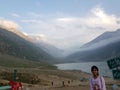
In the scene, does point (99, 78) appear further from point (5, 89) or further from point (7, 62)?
point (7, 62)

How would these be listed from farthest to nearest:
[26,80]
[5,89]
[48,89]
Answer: [26,80] < [48,89] < [5,89]

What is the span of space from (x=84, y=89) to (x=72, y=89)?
37.2 inches

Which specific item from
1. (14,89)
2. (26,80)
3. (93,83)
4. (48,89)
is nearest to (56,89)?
(48,89)

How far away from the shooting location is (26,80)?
54.1 meters

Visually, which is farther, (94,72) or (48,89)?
(48,89)

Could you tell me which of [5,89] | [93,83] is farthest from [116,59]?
[5,89]

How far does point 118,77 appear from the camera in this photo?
16.4 metres

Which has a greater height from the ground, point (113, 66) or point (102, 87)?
point (113, 66)

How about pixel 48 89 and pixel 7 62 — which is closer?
pixel 48 89

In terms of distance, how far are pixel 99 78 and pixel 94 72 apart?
278 millimetres

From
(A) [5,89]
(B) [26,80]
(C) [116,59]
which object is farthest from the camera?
(B) [26,80]

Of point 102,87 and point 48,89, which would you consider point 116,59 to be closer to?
point 102,87

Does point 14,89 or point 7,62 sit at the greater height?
point 7,62

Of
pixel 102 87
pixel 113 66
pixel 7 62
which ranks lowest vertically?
pixel 102 87
